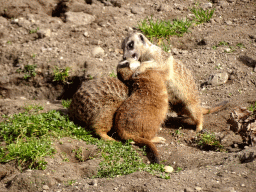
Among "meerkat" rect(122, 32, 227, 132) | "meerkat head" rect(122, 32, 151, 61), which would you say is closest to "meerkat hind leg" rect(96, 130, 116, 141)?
"meerkat" rect(122, 32, 227, 132)

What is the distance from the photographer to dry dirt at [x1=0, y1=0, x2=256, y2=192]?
2.68 m

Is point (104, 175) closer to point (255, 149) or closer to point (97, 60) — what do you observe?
point (255, 149)

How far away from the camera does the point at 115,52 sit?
5.66 metres

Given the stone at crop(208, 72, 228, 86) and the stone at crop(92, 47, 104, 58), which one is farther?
the stone at crop(92, 47, 104, 58)

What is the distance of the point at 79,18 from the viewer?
630cm

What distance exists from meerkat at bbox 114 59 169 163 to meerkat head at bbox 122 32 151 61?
1.84 feet

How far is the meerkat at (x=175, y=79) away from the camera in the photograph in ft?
13.5

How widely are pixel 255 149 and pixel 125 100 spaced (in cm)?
157

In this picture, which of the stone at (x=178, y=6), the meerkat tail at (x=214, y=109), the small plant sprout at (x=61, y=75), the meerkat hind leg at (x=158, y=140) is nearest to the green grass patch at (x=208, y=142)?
the meerkat hind leg at (x=158, y=140)

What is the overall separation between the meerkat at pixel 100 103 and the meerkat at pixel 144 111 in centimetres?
14

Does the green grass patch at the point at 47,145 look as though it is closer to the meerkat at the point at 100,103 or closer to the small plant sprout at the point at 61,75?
the meerkat at the point at 100,103

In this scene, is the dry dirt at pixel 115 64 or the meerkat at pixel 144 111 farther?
the meerkat at pixel 144 111

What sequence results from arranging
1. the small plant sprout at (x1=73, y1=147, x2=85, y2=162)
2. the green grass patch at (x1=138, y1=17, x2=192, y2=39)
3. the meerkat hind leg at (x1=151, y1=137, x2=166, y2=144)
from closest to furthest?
1. the small plant sprout at (x1=73, y1=147, x2=85, y2=162)
2. the meerkat hind leg at (x1=151, y1=137, x2=166, y2=144)
3. the green grass patch at (x1=138, y1=17, x2=192, y2=39)

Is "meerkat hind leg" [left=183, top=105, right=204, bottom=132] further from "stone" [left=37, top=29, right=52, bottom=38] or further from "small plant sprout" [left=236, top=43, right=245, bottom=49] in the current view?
"stone" [left=37, top=29, right=52, bottom=38]
